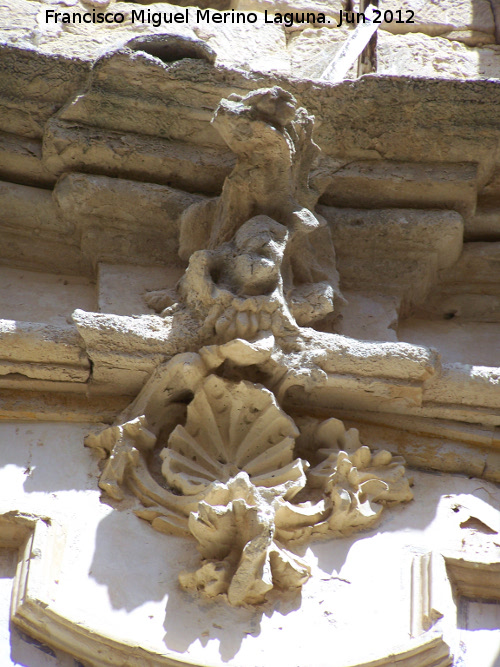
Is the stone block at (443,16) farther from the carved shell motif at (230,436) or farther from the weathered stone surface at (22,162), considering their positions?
the carved shell motif at (230,436)

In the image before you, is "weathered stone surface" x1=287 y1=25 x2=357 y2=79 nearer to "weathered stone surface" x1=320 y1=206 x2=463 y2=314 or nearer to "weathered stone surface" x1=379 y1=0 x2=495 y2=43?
"weathered stone surface" x1=379 y1=0 x2=495 y2=43

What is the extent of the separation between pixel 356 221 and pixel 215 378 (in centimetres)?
87

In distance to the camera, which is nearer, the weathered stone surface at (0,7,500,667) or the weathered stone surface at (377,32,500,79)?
the weathered stone surface at (0,7,500,667)

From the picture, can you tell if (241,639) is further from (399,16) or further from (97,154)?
(399,16)

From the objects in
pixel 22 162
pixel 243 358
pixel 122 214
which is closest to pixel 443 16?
pixel 122 214

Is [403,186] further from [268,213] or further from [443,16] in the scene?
[443,16]

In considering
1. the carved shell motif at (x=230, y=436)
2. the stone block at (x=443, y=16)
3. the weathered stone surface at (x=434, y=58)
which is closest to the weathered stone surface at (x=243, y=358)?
the carved shell motif at (x=230, y=436)

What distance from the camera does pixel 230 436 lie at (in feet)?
8.18

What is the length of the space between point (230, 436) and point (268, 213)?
71 cm

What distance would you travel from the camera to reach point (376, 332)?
287 centimetres

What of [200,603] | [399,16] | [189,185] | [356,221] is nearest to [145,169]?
[189,185]

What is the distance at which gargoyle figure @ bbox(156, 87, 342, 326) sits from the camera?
8.54ft

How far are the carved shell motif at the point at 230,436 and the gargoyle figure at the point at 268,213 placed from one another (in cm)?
22

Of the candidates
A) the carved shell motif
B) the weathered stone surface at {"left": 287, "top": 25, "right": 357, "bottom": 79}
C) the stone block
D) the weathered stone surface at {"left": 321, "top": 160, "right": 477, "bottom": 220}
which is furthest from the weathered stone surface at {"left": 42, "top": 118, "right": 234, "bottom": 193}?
the stone block
